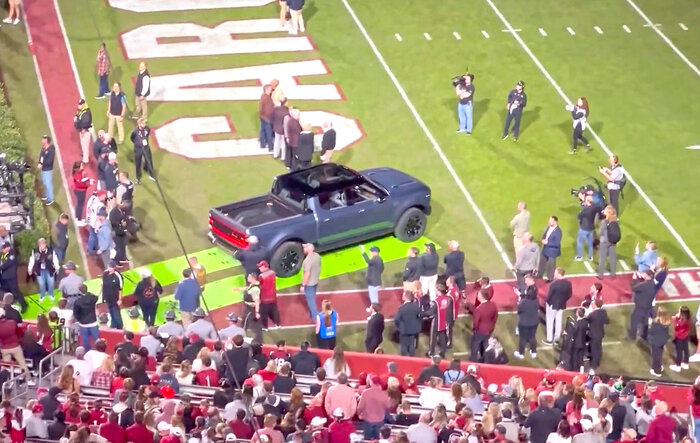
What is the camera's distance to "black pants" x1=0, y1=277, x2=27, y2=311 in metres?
26.3

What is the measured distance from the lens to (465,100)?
3269cm

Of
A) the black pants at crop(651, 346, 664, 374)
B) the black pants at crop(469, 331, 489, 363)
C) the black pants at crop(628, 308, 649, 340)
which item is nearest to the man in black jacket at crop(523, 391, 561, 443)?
the black pants at crop(469, 331, 489, 363)

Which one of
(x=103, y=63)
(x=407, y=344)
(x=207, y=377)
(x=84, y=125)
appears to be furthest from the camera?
(x=103, y=63)

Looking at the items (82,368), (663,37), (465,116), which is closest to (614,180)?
(465,116)

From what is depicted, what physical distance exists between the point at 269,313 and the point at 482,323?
11.7ft

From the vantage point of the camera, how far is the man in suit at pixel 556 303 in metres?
25.6

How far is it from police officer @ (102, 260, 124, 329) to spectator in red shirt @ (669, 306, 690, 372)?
8.77 meters

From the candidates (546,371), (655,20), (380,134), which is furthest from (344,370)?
(655,20)

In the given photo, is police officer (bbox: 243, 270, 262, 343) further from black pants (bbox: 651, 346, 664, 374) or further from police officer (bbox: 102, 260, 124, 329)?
black pants (bbox: 651, 346, 664, 374)

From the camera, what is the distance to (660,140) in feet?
110

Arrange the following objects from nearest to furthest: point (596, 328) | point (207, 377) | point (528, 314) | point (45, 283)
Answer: point (207, 377) < point (596, 328) < point (528, 314) < point (45, 283)

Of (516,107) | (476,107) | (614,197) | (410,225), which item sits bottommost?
(410,225)

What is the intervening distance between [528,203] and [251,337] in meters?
7.29

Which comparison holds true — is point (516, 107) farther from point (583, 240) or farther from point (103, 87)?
point (103, 87)
